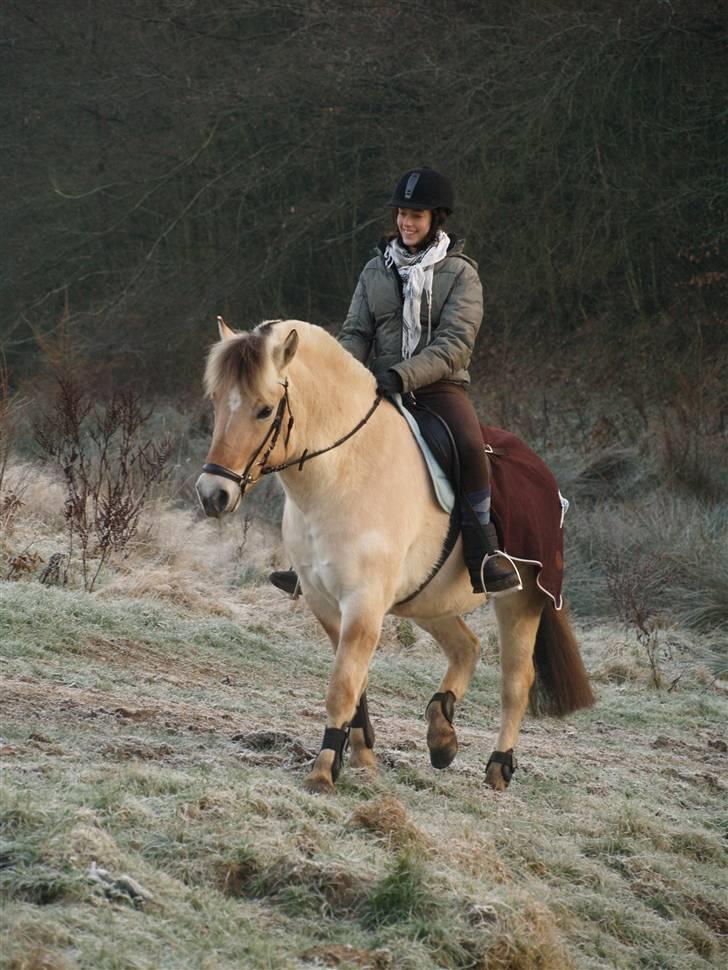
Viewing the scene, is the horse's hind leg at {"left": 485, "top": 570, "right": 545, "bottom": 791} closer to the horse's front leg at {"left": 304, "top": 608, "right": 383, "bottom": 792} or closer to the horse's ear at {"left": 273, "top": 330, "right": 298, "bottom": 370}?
the horse's front leg at {"left": 304, "top": 608, "right": 383, "bottom": 792}

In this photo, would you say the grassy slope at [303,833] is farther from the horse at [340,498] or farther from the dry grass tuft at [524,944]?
the horse at [340,498]

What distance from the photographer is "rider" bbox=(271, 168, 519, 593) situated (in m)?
6.23

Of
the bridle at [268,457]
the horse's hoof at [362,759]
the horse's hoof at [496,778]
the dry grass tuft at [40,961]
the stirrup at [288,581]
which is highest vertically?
the bridle at [268,457]

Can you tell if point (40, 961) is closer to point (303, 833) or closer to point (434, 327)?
point (303, 833)

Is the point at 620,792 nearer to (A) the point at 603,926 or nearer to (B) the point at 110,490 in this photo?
(A) the point at 603,926

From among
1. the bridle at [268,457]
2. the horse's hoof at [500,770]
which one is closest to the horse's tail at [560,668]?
the horse's hoof at [500,770]

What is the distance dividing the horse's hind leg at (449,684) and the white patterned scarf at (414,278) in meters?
1.29

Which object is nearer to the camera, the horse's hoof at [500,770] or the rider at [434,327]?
the rider at [434,327]

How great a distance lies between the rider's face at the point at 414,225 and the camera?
20.9ft

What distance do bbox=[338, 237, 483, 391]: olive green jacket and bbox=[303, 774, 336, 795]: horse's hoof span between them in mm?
1663

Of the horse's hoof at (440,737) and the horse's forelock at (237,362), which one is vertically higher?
the horse's forelock at (237,362)

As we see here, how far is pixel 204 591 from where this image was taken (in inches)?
423

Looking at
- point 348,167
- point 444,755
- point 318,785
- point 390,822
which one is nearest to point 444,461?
point 444,755

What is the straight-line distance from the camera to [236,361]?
17.7ft
